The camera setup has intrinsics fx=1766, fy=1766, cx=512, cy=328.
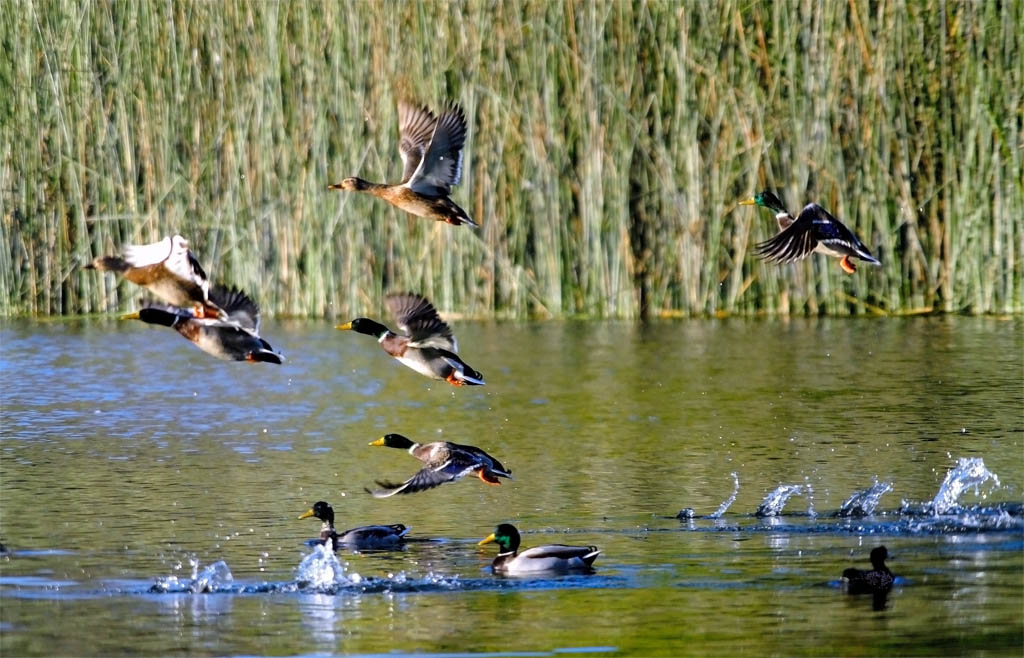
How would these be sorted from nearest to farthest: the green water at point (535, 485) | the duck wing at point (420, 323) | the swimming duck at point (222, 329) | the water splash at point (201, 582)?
the green water at point (535, 485)
the water splash at point (201, 582)
the swimming duck at point (222, 329)
the duck wing at point (420, 323)

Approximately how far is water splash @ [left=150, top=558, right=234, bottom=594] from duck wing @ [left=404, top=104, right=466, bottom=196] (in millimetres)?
3503

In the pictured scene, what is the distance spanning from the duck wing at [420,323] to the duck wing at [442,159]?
1201mm

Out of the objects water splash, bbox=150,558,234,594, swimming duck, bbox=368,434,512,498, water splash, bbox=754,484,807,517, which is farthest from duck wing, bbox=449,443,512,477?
water splash, bbox=150,558,234,594

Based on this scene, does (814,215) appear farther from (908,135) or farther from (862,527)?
(908,135)

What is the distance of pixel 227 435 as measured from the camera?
1275 cm

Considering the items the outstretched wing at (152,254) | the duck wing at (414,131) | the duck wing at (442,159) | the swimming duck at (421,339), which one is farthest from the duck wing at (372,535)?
the duck wing at (414,131)

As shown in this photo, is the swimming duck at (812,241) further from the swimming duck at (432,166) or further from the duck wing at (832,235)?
the swimming duck at (432,166)

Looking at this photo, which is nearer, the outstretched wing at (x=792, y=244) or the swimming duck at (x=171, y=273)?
the swimming duck at (x=171, y=273)

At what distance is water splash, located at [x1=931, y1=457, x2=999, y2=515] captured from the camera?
30.7ft

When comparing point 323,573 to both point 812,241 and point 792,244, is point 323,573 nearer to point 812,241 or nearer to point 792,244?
point 792,244

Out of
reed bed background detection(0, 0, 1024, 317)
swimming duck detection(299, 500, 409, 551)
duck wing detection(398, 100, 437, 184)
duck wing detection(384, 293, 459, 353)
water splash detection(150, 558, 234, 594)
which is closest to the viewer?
water splash detection(150, 558, 234, 594)

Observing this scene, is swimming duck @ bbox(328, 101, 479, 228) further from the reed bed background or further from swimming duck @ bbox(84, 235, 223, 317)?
the reed bed background

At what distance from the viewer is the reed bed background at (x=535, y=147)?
17062mm

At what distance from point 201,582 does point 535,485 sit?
3226 millimetres
